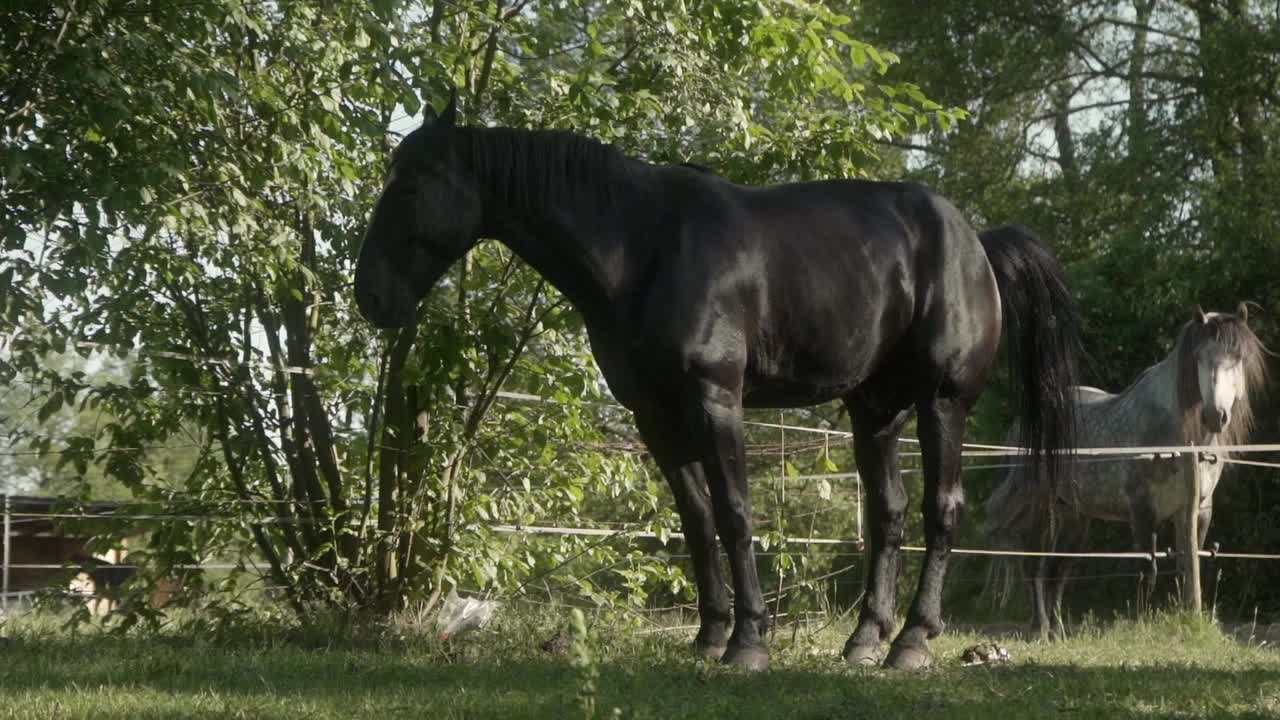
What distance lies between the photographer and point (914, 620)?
5.88 metres

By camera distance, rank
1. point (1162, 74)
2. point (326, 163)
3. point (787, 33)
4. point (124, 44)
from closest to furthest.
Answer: point (124, 44)
point (326, 163)
point (787, 33)
point (1162, 74)

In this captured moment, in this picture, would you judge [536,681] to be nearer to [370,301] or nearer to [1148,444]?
[370,301]

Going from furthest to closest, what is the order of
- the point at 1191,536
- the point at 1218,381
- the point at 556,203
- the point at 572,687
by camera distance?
the point at 1218,381 < the point at 1191,536 < the point at 556,203 < the point at 572,687

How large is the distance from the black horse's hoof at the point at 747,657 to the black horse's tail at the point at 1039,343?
1.99 m

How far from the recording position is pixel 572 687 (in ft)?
15.1

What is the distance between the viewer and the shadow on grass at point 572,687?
4.26 meters

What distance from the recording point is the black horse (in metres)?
5.51

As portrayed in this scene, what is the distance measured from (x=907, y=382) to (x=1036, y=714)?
218 cm

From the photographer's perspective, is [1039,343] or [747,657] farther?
[1039,343]

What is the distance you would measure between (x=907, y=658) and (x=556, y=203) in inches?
91.6

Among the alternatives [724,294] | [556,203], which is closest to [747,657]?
[724,294]

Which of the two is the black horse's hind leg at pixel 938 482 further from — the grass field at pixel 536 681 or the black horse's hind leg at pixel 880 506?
the grass field at pixel 536 681

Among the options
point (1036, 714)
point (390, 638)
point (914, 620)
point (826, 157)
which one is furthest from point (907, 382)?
point (390, 638)

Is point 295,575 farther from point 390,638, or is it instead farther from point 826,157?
point 826,157
